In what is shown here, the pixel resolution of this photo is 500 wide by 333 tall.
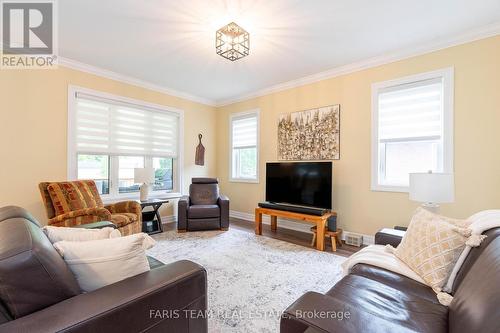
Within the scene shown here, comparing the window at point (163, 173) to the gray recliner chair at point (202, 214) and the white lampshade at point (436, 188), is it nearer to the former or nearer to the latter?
the gray recliner chair at point (202, 214)

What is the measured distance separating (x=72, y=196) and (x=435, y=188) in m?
4.20

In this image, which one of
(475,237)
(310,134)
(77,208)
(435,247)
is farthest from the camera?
(310,134)

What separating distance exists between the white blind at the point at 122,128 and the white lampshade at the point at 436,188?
13.9 ft

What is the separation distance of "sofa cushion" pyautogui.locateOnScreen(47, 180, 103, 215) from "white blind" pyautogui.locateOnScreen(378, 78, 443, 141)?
4.20 m

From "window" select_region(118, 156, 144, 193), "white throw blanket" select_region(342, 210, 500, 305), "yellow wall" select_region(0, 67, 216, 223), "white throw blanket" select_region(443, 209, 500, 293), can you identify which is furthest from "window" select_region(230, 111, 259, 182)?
"white throw blanket" select_region(443, 209, 500, 293)

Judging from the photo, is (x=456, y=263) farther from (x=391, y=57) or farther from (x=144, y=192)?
(x=144, y=192)

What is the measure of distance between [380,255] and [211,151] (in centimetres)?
440

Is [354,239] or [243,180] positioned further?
[243,180]

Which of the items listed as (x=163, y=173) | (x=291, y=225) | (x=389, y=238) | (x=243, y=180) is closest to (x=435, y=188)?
(x=389, y=238)

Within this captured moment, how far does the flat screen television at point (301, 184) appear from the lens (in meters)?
3.42

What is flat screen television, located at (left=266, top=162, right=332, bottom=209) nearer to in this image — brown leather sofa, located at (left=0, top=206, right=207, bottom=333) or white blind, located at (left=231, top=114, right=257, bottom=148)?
white blind, located at (left=231, top=114, right=257, bottom=148)

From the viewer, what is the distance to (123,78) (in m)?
4.01

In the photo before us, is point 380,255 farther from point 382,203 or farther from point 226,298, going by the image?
point 382,203

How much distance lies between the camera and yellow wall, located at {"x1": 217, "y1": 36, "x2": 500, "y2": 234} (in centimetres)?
257
